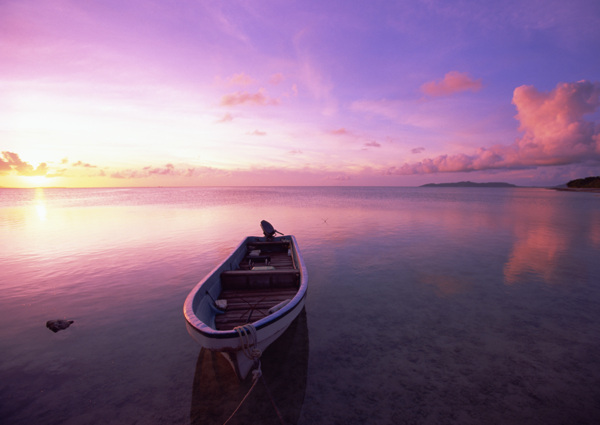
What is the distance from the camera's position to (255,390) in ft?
23.6

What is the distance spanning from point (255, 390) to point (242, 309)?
2.71 m

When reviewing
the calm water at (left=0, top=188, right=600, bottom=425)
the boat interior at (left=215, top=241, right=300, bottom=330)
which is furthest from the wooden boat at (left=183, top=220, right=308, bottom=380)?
the calm water at (left=0, top=188, right=600, bottom=425)

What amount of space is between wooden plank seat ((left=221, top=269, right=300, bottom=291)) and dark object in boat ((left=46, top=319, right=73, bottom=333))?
6.20m

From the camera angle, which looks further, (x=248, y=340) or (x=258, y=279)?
(x=258, y=279)

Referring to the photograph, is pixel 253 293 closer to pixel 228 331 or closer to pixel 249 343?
pixel 249 343

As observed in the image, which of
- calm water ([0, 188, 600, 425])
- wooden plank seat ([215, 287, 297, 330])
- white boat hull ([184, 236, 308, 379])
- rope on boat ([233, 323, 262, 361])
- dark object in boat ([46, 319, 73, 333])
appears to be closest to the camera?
white boat hull ([184, 236, 308, 379])

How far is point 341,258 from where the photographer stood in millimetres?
Result: 19984

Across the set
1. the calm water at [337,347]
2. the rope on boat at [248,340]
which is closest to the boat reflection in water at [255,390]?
the calm water at [337,347]

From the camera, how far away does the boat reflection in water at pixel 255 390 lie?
256 inches

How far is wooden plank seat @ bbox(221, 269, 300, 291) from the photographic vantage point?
11.1 meters

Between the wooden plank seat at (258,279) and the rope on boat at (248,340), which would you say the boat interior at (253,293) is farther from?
the rope on boat at (248,340)

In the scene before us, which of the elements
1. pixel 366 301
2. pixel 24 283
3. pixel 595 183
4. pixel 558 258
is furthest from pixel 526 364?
pixel 595 183

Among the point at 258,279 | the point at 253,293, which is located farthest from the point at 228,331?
the point at 258,279

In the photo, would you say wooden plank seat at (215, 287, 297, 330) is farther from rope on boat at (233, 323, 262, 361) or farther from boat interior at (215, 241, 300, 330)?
rope on boat at (233, 323, 262, 361)
